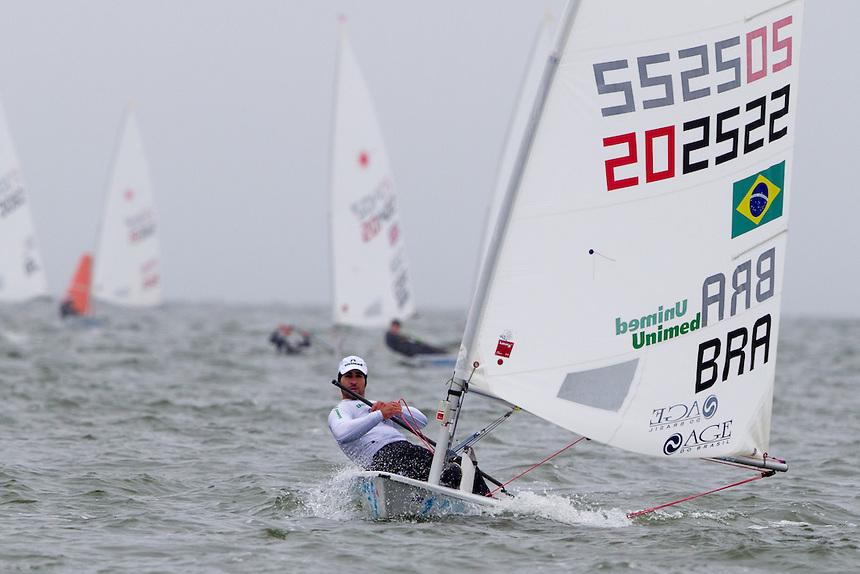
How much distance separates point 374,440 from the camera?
344 inches

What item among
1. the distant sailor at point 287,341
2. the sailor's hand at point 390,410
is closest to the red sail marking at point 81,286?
the distant sailor at point 287,341

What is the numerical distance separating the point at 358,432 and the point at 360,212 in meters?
17.9

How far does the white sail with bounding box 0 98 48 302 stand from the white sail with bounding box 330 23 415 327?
8162 millimetres

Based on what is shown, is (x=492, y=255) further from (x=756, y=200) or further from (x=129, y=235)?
(x=129, y=235)

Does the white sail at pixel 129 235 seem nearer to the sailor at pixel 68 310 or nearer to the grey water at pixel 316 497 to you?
the sailor at pixel 68 310

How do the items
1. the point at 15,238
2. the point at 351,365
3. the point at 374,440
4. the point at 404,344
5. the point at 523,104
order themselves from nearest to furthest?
the point at 374,440 < the point at 351,365 < the point at 523,104 < the point at 404,344 < the point at 15,238

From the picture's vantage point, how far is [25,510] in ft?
28.3

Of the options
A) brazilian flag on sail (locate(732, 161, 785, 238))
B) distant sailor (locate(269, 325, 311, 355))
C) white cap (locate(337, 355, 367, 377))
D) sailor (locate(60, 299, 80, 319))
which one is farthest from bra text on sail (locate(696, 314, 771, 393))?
sailor (locate(60, 299, 80, 319))

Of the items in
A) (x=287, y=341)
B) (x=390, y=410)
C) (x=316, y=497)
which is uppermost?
Result: (x=287, y=341)

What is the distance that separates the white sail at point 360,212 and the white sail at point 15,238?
8162mm

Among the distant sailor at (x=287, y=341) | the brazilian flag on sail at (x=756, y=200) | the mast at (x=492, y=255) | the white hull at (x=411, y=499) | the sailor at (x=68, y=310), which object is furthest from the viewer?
the sailor at (x=68, y=310)

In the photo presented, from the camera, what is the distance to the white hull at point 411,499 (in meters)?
8.05

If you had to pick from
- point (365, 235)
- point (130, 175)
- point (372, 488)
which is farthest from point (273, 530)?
point (130, 175)

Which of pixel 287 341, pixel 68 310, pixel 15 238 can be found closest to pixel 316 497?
pixel 287 341
